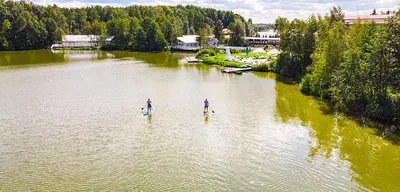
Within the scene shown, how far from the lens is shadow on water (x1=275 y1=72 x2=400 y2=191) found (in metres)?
20.2

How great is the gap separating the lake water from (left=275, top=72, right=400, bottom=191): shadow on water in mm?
77

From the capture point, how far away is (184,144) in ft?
80.5

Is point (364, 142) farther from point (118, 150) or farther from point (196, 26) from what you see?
point (196, 26)

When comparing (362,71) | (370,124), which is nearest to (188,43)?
(362,71)

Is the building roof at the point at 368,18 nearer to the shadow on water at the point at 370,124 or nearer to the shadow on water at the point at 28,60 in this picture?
the shadow on water at the point at 370,124

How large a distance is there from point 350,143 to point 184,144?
12.1 m

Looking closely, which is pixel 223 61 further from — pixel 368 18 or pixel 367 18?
pixel 368 18

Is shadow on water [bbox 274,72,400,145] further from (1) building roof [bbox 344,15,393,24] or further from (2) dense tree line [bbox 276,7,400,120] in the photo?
(1) building roof [bbox 344,15,393,24]

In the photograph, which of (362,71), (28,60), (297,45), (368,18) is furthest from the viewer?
(28,60)

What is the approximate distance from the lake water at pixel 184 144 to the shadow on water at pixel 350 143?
0.08m

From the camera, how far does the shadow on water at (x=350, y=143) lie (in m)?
20.2

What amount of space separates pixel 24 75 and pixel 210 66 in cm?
3212

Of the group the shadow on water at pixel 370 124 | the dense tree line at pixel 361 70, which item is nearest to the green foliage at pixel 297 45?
the dense tree line at pixel 361 70

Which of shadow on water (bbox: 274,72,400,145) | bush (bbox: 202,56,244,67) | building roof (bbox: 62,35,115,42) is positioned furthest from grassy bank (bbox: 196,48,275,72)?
building roof (bbox: 62,35,115,42)
